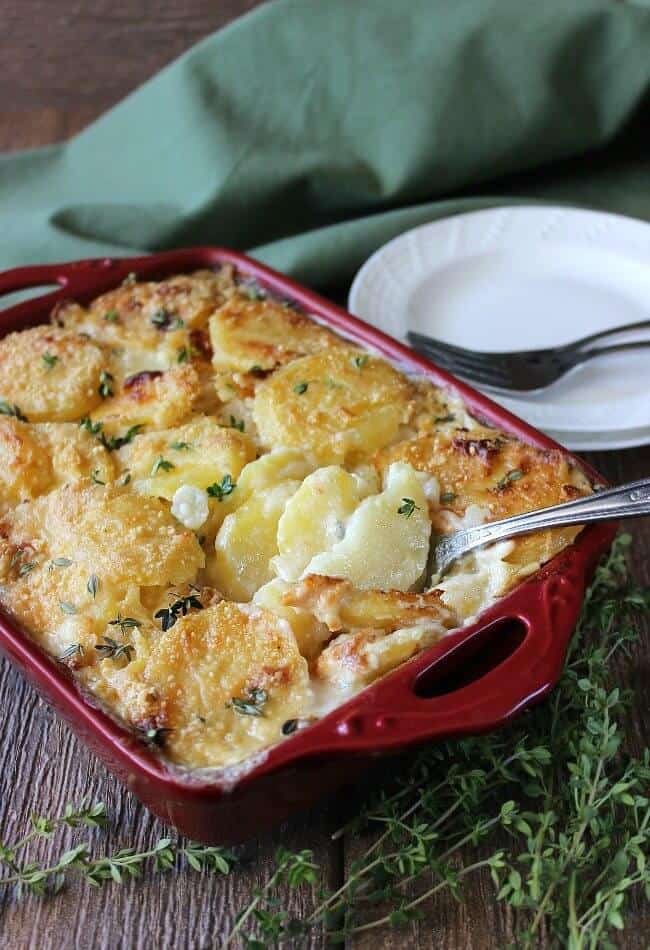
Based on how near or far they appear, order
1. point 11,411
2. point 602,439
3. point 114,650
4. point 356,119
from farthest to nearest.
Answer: point 356,119 → point 602,439 → point 11,411 → point 114,650

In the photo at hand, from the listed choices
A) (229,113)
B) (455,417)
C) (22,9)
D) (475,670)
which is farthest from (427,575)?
(22,9)

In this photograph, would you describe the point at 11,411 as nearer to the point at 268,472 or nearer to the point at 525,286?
the point at 268,472

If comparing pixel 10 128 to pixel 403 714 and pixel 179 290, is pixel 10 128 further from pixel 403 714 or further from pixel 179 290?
pixel 403 714

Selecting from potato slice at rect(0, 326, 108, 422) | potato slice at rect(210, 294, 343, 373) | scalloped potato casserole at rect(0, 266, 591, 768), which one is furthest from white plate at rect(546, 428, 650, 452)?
potato slice at rect(0, 326, 108, 422)

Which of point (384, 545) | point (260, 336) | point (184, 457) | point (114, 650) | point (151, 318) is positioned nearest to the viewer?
point (114, 650)

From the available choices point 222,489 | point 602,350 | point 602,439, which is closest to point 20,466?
point 222,489

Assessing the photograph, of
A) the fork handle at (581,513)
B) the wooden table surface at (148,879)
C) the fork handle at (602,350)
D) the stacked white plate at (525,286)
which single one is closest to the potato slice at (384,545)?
the fork handle at (581,513)
